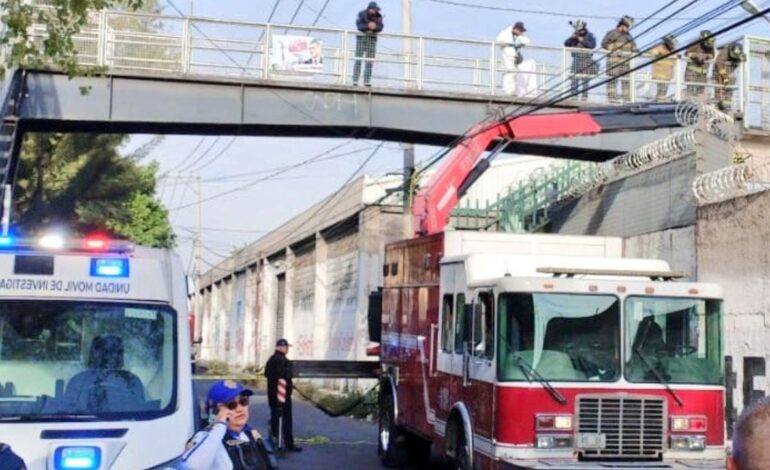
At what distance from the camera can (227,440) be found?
577 centimetres

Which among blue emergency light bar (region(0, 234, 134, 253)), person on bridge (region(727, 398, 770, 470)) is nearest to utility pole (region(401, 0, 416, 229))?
blue emergency light bar (region(0, 234, 134, 253))

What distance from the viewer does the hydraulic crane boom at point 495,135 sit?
1848 centimetres

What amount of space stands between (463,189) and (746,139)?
7.63 metres

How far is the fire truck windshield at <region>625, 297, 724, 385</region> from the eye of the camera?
11.0 metres

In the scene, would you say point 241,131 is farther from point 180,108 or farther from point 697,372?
point 697,372

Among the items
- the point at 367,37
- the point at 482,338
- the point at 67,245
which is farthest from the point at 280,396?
the point at 67,245

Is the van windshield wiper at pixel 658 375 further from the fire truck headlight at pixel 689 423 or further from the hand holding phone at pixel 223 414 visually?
the hand holding phone at pixel 223 414

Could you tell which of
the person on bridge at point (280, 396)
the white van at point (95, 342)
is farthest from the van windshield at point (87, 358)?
the person on bridge at point (280, 396)

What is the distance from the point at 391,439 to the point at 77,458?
31.3 ft

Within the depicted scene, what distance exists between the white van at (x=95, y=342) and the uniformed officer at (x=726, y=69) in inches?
730

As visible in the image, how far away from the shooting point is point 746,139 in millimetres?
23750

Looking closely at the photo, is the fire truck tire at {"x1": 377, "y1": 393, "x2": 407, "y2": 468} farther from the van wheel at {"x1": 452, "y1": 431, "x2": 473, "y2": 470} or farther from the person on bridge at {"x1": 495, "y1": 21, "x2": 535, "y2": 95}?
the person on bridge at {"x1": 495, "y1": 21, "x2": 535, "y2": 95}

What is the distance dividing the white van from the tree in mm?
19420

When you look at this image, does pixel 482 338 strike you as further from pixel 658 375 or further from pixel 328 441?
pixel 328 441
